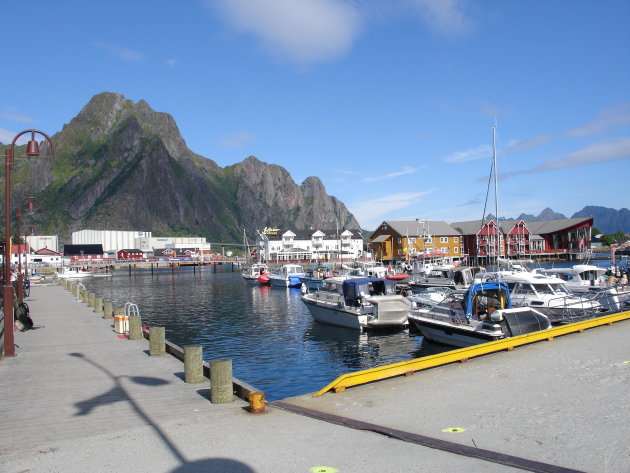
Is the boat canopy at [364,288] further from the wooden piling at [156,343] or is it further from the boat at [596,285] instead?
the wooden piling at [156,343]

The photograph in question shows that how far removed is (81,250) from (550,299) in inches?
6841

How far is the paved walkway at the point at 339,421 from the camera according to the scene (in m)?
8.62

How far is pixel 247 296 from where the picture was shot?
6356 cm

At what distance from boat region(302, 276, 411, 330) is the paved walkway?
13.5 meters

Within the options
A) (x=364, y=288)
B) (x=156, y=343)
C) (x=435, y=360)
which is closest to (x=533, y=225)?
(x=364, y=288)

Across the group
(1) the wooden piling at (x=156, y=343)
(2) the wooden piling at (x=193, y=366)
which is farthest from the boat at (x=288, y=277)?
(2) the wooden piling at (x=193, y=366)

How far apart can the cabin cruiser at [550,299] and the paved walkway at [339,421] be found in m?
11.1

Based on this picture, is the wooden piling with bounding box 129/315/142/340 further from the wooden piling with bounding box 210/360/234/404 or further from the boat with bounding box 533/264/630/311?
the boat with bounding box 533/264/630/311

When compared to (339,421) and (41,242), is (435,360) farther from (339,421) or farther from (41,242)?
(41,242)

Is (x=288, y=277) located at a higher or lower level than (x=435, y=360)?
lower

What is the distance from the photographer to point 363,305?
1267 inches

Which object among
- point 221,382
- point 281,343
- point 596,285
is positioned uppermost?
point 221,382

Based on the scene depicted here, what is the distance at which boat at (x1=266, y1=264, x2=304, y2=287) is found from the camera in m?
73.4

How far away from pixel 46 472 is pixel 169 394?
5.22m
